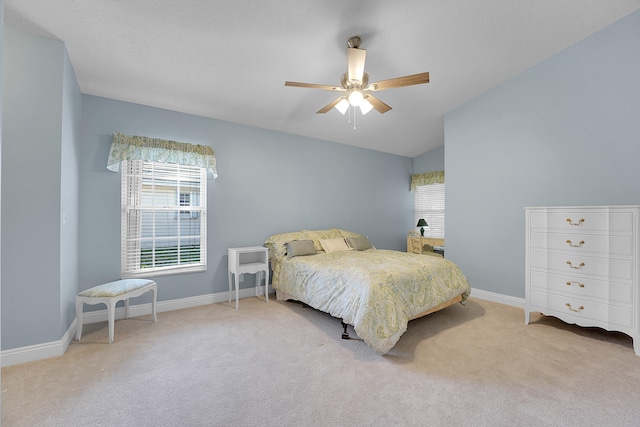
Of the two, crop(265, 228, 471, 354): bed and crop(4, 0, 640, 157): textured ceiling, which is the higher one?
crop(4, 0, 640, 157): textured ceiling

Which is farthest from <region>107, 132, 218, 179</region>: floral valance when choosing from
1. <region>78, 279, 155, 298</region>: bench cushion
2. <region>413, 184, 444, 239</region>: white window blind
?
<region>413, 184, 444, 239</region>: white window blind

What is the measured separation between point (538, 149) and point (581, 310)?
1930 millimetres

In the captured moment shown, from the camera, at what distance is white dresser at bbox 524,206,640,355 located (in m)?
2.51

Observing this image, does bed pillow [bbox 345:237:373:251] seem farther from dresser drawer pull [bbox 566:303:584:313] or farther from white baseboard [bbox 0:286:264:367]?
dresser drawer pull [bbox 566:303:584:313]

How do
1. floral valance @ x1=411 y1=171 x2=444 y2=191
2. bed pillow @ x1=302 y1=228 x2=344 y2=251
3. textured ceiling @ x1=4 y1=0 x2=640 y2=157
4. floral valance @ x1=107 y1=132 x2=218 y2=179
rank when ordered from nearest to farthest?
textured ceiling @ x1=4 y1=0 x2=640 y2=157 → floral valance @ x1=107 y1=132 x2=218 y2=179 → bed pillow @ x1=302 y1=228 x2=344 y2=251 → floral valance @ x1=411 y1=171 x2=444 y2=191

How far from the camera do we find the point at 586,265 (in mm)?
2742

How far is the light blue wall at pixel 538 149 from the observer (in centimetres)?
299

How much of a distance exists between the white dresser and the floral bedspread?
0.80 m

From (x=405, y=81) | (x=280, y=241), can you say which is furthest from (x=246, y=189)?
(x=405, y=81)

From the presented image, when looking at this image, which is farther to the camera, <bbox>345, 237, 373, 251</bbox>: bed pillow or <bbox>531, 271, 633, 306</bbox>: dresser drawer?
<bbox>345, 237, 373, 251</bbox>: bed pillow

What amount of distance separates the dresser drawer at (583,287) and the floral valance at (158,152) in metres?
4.00

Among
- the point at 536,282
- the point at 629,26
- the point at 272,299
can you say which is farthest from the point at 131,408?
the point at 629,26

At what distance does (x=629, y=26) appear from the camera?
289 centimetres

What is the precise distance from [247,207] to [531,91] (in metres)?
4.03
